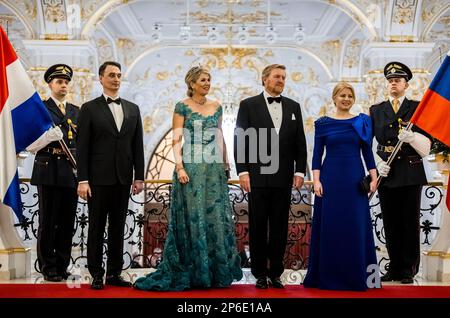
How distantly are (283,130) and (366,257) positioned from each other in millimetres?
1292

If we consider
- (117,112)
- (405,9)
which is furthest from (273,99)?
(405,9)

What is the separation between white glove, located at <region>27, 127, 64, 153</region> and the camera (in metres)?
5.93

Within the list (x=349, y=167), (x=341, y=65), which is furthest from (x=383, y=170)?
(x=341, y=65)

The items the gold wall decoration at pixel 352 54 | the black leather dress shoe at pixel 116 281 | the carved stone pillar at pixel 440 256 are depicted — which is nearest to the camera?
the black leather dress shoe at pixel 116 281

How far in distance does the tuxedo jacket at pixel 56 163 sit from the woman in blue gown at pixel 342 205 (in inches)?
90.9

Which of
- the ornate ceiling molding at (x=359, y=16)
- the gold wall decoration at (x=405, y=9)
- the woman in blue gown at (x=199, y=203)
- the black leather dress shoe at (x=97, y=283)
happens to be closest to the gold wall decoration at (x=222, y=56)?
the ornate ceiling molding at (x=359, y=16)

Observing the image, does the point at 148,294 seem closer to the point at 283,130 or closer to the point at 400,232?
the point at 283,130

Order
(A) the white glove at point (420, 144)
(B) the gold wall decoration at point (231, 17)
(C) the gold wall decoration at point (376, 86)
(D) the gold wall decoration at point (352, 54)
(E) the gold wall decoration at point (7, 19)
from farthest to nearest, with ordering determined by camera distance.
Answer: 1. (D) the gold wall decoration at point (352, 54)
2. (B) the gold wall decoration at point (231, 17)
3. (E) the gold wall decoration at point (7, 19)
4. (C) the gold wall decoration at point (376, 86)
5. (A) the white glove at point (420, 144)

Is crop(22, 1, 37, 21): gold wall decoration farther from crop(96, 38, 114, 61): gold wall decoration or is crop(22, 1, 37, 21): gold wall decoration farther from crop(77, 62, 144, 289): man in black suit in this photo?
crop(77, 62, 144, 289): man in black suit

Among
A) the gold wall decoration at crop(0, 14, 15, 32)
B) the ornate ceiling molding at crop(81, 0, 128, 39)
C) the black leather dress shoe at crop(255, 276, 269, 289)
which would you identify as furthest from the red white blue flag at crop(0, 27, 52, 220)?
the gold wall decoration at crop(0, 14, 15, 32)

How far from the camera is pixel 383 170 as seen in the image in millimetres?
5840

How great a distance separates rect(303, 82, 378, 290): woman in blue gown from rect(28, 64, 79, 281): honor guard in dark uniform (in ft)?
7.59

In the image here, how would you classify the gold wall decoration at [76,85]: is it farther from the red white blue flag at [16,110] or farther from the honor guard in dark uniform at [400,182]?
the honor guard in dark uniform at [400,182]

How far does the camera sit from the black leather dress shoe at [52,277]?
6.09 m
